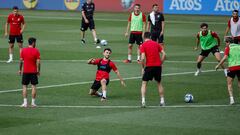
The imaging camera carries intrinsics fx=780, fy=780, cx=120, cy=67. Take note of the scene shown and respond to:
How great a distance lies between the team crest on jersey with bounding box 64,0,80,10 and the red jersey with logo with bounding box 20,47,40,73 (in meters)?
49.0

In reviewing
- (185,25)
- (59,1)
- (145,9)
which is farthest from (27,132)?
(59,1)

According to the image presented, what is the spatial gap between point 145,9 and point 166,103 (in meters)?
45.1

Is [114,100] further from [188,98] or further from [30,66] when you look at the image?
[30,66]

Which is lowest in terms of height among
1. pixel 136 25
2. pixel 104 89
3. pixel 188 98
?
pixel 188 98

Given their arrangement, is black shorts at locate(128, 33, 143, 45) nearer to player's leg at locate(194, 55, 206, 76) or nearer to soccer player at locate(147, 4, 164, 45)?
soccer player at locate(147, 4, 164, 45)

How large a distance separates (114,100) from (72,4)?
4892 centimetres

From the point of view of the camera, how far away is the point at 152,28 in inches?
1312

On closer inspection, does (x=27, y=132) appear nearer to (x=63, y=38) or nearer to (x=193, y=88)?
(x=193, y=88)

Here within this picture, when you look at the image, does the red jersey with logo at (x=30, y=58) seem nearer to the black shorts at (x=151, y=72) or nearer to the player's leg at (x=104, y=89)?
the player's leg at (x=104, y=89)

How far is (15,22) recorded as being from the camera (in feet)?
106

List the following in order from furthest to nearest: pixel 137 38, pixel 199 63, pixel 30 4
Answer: pixel 30 4 → pixel 137 38 → pixel 199 63

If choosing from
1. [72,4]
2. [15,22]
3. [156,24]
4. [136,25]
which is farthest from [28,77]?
[72,4]

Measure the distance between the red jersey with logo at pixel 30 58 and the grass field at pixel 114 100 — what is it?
A: 1075 millimetres

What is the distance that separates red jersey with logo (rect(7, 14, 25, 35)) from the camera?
32.4 metres
